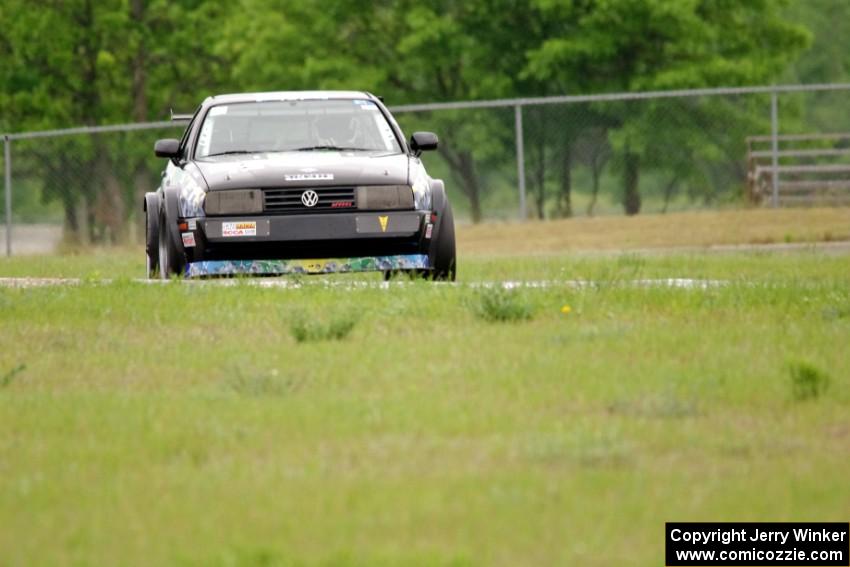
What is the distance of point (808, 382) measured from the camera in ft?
24.5

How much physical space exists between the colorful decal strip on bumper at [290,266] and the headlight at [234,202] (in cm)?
39

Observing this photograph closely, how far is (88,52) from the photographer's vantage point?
4844 cm

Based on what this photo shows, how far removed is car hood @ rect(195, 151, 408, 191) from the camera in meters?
12.8

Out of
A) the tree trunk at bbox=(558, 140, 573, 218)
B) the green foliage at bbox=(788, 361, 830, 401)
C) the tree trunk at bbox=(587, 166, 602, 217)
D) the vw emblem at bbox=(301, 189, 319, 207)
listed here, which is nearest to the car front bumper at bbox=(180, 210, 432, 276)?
the vw emblem at bbox=(301, 189, 319, 207)

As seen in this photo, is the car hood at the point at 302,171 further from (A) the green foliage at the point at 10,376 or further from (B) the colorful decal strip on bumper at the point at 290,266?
(A) the green foliage at the point at 10,376

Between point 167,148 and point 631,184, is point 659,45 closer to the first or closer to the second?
point 631,184

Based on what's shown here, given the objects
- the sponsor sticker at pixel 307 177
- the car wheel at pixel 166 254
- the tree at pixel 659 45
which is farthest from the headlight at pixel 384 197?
the tree at pixel 659 45

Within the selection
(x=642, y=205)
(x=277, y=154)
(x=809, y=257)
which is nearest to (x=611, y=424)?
(x=277, y=154)

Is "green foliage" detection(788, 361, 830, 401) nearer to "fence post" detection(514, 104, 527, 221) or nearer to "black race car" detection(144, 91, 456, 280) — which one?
"black race car" detection(144, 91, 456, 280)

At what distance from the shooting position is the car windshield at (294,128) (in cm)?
1397

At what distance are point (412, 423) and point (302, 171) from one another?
6234mm

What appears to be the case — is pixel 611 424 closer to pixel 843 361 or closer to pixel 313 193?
pixel 843 361

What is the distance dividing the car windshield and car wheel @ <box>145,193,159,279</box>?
0.69m

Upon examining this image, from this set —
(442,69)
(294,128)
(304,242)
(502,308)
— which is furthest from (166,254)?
(442,69)
